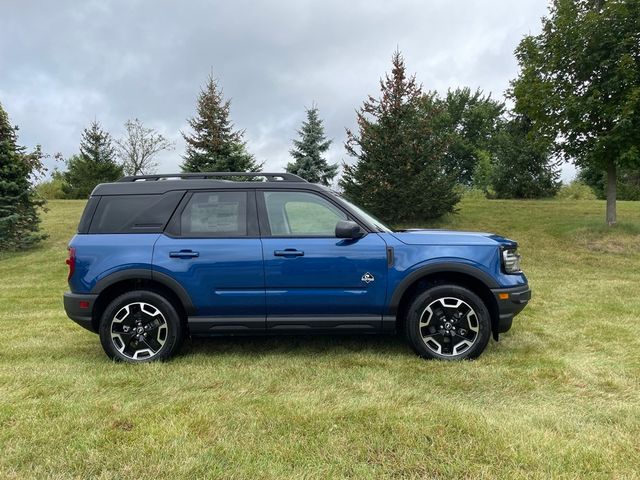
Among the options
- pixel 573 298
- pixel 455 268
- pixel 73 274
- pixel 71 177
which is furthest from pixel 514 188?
pixel 71 177

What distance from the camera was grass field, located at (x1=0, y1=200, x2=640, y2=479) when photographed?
264 cm

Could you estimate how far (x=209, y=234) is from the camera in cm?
444

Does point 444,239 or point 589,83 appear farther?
point 589,83

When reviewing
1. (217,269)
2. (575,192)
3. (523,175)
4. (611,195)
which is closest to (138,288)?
(217,269)

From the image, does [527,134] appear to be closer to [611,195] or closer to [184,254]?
[611,195]

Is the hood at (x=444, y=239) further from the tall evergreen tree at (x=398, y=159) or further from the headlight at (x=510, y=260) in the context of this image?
the tall evergreen tree at (x=398, y=159)

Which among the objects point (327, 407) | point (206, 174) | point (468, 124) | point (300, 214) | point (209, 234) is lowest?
point (327, 407)

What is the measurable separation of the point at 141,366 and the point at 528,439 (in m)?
3.24

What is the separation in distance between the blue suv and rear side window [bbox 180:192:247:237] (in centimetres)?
1

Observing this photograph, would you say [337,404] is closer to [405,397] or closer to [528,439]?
[405,397]

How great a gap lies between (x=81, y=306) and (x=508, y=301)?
4029 millimetres

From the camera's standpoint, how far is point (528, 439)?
9.34ft

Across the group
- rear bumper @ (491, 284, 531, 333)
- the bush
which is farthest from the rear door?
the bush

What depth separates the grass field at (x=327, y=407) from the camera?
8.66ft
